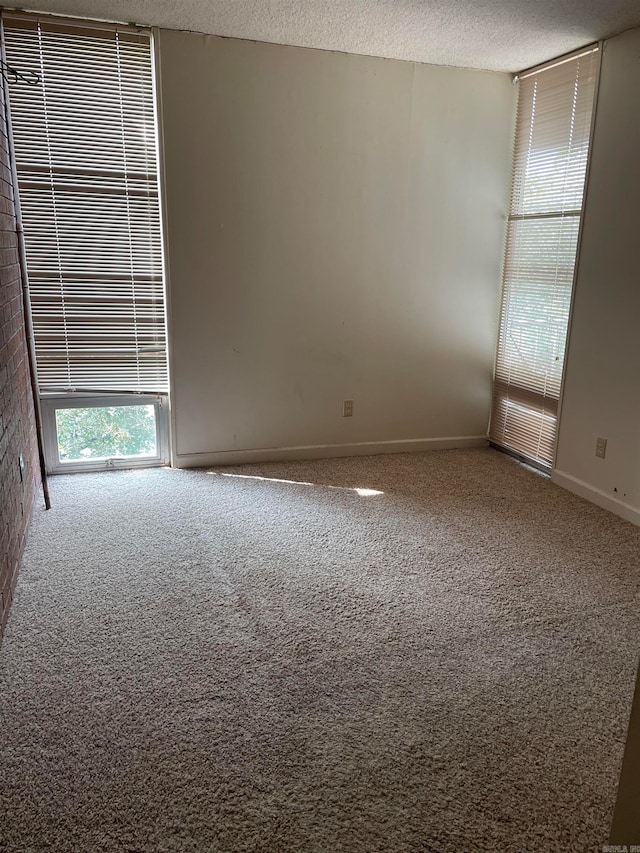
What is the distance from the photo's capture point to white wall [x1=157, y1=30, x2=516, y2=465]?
12.2 feet

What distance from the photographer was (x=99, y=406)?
3945 millimetres

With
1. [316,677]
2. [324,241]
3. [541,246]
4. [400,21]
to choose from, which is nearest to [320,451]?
[324,241]

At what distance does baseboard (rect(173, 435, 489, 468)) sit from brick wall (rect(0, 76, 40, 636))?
101 centimetres

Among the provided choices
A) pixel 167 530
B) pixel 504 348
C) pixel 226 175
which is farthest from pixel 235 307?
pixel 504 348

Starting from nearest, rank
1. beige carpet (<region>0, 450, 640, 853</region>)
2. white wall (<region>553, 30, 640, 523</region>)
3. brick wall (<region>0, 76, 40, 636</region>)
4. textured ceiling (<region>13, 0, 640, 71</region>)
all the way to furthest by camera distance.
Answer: beige carpet (<region>0, 450, 640, 853</region>) < brick wall (<region>0, 76, 40, 636</region>) < textured ceiling (<region>13, 0, 640, 71</region>) < white wall (<region>553, 30, 640, 523</region>)

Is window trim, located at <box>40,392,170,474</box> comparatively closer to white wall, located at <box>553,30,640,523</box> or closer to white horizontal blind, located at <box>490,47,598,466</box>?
white horizontal blind, located at <box>490,47,598,466</box>

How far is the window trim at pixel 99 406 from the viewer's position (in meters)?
3.85

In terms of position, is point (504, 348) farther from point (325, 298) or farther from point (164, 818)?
point (164, 818)

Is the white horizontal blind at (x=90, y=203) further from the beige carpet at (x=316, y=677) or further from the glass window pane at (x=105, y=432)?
the beige carpet at (x=316, y=677)

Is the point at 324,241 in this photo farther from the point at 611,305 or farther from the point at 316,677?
the point at 316,677

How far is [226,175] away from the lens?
378 cm

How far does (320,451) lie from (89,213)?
2048 mm

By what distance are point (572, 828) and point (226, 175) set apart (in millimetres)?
3523

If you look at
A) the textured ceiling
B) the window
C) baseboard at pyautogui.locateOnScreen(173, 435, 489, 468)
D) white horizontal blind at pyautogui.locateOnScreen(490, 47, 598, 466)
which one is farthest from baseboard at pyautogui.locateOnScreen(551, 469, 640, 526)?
the window
